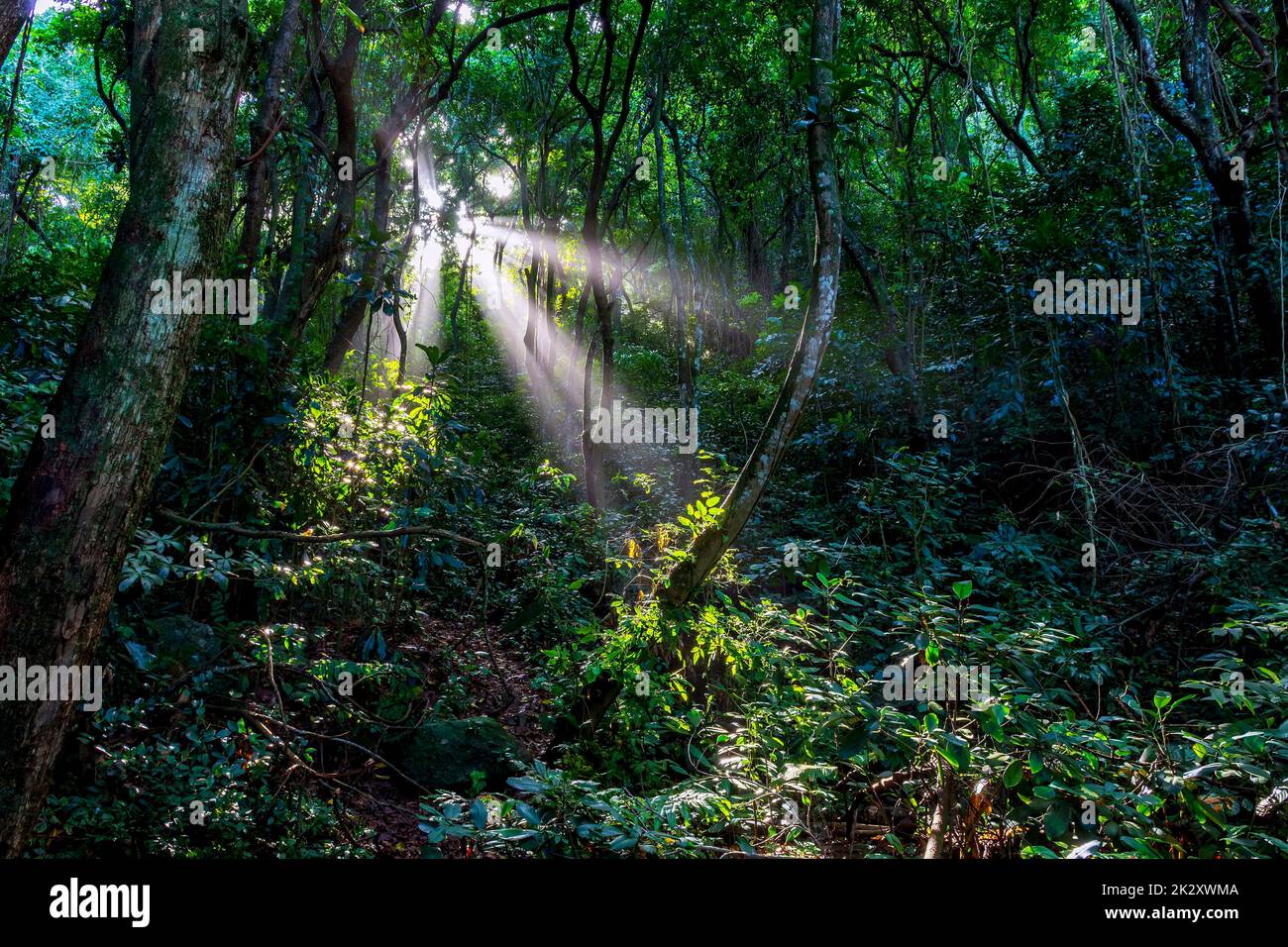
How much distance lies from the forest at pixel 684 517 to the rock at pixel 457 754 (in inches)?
1.2

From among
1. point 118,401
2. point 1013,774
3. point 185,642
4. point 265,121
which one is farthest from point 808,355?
point 265,121

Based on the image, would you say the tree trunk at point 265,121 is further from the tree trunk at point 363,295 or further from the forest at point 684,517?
the tree trunk at point 363,295

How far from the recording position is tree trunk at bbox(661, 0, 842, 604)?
4.55 metres

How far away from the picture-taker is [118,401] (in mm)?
2369

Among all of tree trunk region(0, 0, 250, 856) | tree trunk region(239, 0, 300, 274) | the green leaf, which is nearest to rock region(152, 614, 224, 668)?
tree trunk region(0, 0, 250, 856)

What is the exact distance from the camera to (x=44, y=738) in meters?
2.33

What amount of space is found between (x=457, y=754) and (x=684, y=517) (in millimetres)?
2187

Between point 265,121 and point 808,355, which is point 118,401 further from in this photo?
point 265,121

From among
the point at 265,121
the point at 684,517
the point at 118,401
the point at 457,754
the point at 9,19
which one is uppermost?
the point at 265,121

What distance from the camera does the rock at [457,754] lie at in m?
4.61

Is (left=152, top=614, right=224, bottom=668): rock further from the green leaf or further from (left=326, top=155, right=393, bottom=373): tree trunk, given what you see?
the green leaf

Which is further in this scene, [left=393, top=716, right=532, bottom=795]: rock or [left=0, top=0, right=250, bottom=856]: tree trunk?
[left=393, top=716, right=532, bottom=795]: rock

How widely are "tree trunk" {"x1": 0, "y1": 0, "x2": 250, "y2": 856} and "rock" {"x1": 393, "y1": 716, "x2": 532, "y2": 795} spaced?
2.49m
